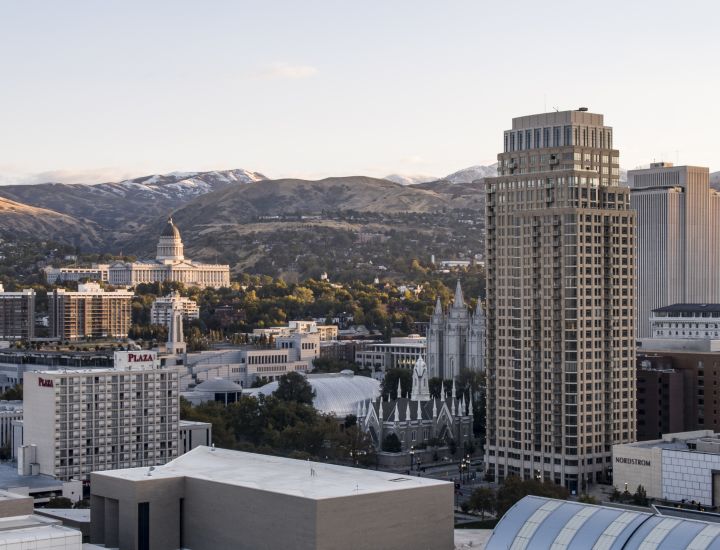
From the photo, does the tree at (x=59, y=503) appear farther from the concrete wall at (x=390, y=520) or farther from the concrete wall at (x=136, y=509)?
the concrete wall at (x=390, y=520)

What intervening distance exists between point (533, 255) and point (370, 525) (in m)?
59.9

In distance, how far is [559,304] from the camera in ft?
494

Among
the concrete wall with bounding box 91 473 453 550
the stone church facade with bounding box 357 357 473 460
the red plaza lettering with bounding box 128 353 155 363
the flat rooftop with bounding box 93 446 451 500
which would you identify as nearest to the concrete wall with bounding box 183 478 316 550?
the concrete wall with bounding box 91 473 453 550

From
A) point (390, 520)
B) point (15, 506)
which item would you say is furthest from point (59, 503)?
point (390, 520)

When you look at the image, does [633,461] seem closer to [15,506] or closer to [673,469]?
[673,469]

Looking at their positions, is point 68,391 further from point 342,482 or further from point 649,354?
point 649,354

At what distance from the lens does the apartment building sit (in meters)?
144

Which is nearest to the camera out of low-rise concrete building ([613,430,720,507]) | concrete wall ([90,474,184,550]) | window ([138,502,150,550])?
concrete wall ([90,474,184,550])

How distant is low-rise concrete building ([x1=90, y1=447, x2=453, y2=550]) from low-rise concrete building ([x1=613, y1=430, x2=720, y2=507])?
37.1m

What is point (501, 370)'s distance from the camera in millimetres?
154750

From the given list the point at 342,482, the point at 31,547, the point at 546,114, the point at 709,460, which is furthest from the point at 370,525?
the point at 546,114

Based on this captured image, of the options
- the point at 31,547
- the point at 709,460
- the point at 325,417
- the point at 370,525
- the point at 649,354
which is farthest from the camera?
the point at 325,417

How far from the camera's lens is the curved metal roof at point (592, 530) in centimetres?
7688

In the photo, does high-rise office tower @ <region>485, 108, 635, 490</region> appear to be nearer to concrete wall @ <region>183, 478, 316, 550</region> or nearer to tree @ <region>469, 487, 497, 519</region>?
tree @ <region>469, 487, 497, 519</region>
